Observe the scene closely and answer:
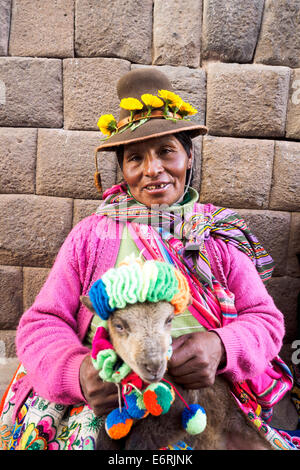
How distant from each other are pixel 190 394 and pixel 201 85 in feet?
6.60

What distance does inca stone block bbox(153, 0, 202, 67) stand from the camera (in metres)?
2.23

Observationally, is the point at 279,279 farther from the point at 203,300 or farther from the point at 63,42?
the point at 63,42

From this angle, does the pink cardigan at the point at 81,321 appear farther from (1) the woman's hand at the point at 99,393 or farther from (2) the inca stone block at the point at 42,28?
(2) the inca stone block at the point at 42,28

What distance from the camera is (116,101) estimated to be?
2266 millimetres

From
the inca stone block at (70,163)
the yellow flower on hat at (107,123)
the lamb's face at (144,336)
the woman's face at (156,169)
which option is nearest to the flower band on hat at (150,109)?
the yellow flower on hat at (107,123)

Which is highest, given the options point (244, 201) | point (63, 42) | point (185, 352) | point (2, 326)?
point (63, 42)

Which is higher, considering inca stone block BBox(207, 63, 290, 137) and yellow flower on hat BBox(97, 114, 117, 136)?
inca stone block BBox(207, 63, 290, 137)

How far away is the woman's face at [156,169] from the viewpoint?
1.60 metres

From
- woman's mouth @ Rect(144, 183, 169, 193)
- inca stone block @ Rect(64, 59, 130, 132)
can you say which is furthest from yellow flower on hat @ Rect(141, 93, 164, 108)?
inca stone block @ Rect(64, 59, 130, 132)

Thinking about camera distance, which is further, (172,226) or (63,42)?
(63,42)

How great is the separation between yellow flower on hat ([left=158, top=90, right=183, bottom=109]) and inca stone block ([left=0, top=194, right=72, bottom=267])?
3.61 ft

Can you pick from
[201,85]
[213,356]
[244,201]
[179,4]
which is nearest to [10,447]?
[213,356]

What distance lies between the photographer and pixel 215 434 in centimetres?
115

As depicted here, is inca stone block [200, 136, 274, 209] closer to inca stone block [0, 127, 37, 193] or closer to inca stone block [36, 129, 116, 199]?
inca stone block [36, 129, 116, 199]
